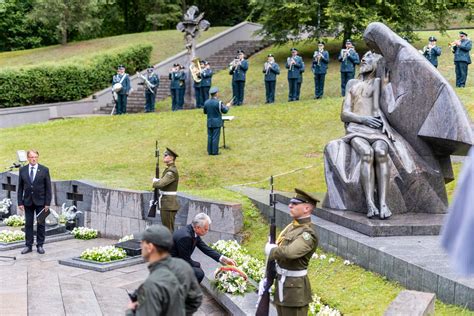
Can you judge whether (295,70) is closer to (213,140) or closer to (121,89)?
(121,89)

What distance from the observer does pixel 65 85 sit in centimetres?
2966

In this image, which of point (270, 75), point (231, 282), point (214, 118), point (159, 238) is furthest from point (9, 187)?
point (159, 238)

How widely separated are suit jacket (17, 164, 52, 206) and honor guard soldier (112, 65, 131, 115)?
14.1 m

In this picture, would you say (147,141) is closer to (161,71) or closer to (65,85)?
(65,85)

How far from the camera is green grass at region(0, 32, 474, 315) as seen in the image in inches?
608

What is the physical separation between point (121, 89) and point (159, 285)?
22.1m

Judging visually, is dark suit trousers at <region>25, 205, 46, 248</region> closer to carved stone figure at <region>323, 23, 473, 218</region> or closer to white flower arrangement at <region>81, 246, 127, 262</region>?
white flower arrangement at <region>81, 246, 127, 262</region>

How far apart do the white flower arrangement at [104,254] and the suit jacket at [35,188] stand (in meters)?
1.23

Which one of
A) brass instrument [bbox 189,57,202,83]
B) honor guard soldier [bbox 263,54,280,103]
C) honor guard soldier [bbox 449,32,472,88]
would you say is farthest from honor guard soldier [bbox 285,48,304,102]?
honor guard soldier [bbox 449,32,472,88]

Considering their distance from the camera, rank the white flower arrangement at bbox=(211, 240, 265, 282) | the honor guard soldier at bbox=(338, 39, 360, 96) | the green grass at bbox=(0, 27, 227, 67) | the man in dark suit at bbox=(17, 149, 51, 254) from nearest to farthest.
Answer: the white flower arrangement at bbox=(211, 240, 265, 282) < the man in dark suit at bbox=(17, 149, 51, 254) < the honor guard soldier at bbox=(338, 39, 360, 96) < the green grass at bbox=(0, 27, 227, 67)

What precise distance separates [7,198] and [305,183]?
6482 mm

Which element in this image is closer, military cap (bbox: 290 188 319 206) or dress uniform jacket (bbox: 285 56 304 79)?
military cap (bbox: 290 188 319 206)

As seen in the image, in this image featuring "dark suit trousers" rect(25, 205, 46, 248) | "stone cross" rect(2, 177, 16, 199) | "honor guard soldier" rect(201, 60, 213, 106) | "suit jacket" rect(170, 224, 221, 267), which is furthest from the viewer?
"honor guard soldier" rect(201, 60, 213, 106)

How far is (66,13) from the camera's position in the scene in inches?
1503
